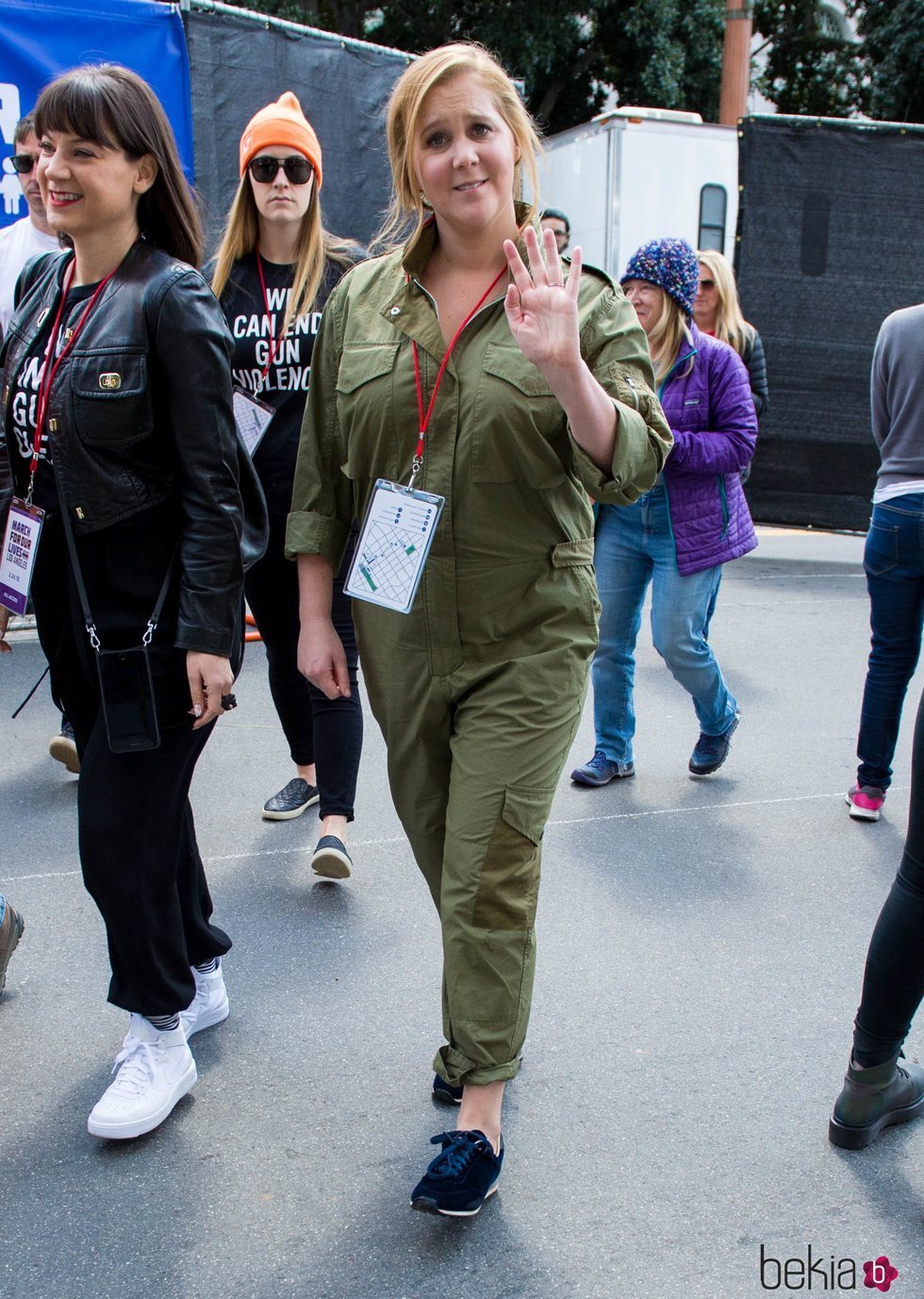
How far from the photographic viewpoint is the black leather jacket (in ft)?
7.53

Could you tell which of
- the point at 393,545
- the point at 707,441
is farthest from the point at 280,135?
the point at 393,545

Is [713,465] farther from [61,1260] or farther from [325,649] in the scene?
[61,1260]

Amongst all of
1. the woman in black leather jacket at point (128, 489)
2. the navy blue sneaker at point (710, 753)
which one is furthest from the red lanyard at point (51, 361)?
the navy blue sneaker at point (710, 753)

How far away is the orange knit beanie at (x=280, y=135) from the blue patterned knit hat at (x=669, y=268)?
43.4 inches

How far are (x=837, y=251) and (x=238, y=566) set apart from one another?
7148 millimetres

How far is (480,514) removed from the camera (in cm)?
228

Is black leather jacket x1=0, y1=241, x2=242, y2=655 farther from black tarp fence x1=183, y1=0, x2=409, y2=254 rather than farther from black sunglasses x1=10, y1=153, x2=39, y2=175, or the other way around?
black tarp fence x1=183, y1=0, x2=409, y2=254

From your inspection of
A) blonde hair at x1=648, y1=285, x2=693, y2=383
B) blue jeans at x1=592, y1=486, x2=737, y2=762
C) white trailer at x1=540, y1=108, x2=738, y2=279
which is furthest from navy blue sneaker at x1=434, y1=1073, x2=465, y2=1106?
white trailer at x1=540, y1=108, x2=738, y2=279

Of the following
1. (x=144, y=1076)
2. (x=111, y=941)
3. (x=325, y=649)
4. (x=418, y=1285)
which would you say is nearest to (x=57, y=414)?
(x=325, y=649)

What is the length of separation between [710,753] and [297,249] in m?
2.28

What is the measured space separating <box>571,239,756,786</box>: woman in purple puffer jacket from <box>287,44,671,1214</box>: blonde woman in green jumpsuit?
199 cm

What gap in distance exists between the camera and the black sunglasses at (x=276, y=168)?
3.72 m

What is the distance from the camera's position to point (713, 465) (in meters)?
4.36

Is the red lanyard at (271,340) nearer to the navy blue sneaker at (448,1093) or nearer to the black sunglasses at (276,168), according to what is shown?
the black sunglasses at (276,168)
